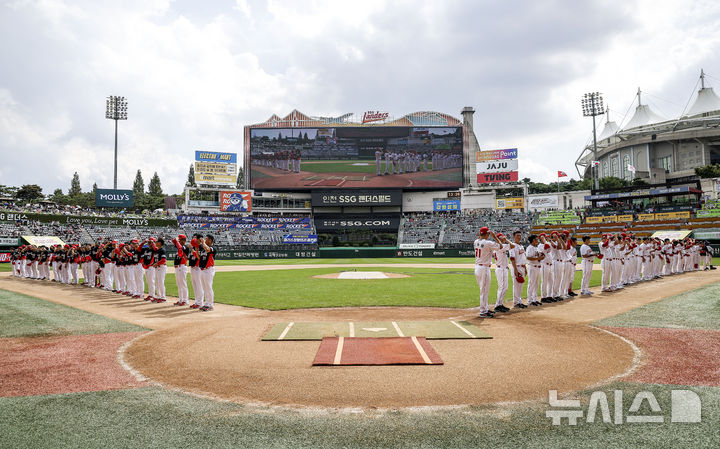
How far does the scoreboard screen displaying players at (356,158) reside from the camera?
66.7 metres

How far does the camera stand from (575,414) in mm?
4141

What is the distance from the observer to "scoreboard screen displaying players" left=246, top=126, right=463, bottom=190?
66.7 metres

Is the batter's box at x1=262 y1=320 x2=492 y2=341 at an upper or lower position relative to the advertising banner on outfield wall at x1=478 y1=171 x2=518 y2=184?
lower

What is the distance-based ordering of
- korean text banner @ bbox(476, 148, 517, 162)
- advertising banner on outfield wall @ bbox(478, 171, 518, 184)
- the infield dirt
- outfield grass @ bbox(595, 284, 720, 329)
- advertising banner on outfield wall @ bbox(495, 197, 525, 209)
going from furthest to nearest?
advertising banner on outfield wall @ bbox(478, 171, 518, 184), korean text banner @ bbox(476, 148, 517, 162), advertising banner on outfield wall @ bbox(495, 197, 525, 209), outfield grass @ bbox(595, 284, 720, 329), the infield dirt

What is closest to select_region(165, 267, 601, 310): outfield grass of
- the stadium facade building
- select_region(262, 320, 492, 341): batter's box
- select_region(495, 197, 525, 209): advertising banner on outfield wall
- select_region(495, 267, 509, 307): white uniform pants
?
select_region(495, 267, 509, 307): white uniform pants

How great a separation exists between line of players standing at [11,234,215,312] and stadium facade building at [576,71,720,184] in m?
84.6

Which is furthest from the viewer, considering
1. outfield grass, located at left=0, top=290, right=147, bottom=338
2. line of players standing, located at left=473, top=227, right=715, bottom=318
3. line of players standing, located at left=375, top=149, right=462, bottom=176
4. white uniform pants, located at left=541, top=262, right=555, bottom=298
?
line of players standing, located at left=375, top=149, right=462, bottom=176

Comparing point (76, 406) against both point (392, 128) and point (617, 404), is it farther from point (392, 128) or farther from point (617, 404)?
point (392, 128)

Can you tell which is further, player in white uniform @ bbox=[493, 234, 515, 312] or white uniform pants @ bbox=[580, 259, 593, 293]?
white uniform pants @ bbox=[580, 259, 593, 293]

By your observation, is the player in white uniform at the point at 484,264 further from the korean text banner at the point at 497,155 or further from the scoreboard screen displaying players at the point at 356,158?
the korean text banner at the point at 497,155

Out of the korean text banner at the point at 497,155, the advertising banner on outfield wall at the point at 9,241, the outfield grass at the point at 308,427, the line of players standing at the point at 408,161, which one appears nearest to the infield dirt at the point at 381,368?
the outfield grass at the point at 308,427

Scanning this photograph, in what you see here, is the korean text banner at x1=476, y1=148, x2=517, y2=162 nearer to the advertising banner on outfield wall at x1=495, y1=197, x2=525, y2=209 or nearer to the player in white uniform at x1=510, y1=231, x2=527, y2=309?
the advertising banner on outfield wall at x1=495, y1=197, x2=525, y2=209

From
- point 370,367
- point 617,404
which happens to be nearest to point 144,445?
point 370,367

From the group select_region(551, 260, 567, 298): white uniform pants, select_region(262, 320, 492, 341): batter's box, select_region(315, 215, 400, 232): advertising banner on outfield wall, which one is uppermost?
select_region(315, 215, 400, 232): advertising banner on outfield wall
